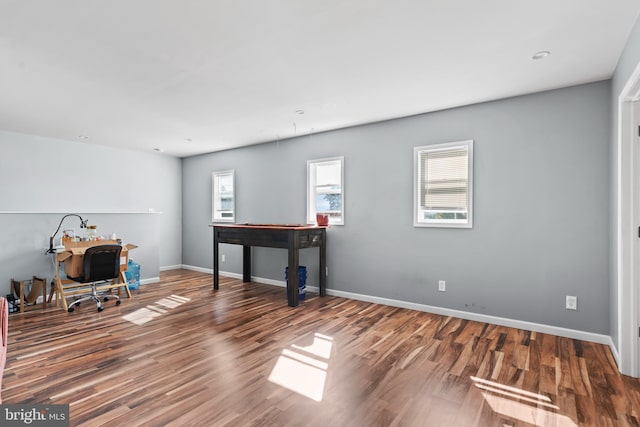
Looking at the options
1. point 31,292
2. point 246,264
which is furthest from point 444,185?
point 31,292

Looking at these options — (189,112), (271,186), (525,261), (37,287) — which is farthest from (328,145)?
(37,287)

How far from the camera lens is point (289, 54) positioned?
268 centimetres

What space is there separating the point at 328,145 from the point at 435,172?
1.70 m

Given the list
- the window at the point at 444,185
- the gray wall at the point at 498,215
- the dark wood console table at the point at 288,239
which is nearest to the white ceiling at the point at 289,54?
the gray wall at the point at 498,215

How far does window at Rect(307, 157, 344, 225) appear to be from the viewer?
502 cm

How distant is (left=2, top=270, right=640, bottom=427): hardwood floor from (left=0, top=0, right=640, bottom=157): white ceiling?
247cm

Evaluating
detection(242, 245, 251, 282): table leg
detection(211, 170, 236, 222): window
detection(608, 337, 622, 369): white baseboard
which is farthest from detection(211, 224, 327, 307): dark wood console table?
detection(608, 337, 622, 369): white baseboard

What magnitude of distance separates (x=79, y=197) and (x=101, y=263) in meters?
2.39

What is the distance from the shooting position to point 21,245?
15.1ft

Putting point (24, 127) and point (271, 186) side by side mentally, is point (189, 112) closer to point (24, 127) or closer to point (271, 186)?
point (271, 186)

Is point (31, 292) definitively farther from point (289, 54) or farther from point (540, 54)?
point (540, 54)

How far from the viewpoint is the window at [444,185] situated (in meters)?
3.92

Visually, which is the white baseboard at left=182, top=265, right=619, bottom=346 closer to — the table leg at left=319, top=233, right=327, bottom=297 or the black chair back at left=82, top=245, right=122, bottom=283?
the table leg at left=319, top=233, right=327, bottom=297

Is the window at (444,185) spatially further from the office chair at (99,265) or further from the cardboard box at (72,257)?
the cardboard box at (72,257)
